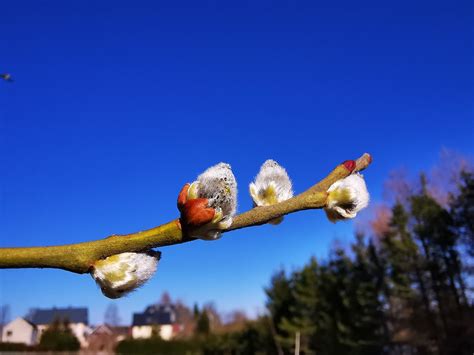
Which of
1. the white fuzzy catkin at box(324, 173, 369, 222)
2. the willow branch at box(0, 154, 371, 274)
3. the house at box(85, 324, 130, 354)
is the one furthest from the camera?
the house at box(85, 324, 130, 354)

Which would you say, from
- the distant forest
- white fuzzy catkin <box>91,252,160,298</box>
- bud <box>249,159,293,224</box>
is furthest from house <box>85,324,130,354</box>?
the distant forest

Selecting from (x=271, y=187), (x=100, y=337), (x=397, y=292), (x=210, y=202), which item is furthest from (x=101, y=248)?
(x=397, y=292)

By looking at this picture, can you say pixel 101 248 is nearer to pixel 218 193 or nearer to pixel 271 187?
pixel 218 193

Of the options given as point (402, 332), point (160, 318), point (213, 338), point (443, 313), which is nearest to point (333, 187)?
point (443, 313)

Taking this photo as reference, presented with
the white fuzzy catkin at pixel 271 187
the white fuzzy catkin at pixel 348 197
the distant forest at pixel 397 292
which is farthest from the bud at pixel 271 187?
the distant forest at pixel 397 292

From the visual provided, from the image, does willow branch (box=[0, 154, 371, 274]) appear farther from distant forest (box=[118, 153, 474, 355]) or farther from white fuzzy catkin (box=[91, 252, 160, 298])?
distant forest (box=[118, 153, 474, 355])
